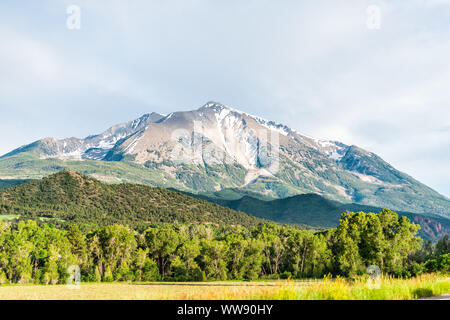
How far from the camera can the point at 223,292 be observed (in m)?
11.9

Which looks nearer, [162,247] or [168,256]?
[162,247]

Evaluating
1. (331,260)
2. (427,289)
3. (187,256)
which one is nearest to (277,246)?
(331,260)

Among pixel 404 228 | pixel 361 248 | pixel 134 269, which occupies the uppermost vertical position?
pixel 404 228

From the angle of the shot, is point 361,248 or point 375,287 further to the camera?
point 361,248

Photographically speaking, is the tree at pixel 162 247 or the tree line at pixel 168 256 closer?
the tree line at pixel 168 256

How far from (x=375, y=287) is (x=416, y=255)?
134777 mm

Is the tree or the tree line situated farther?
the tree

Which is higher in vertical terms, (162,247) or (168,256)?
(162,247)

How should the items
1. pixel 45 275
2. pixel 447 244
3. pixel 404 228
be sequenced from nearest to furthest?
pixel 404 228, pixel 45 275, pixel 447 244
